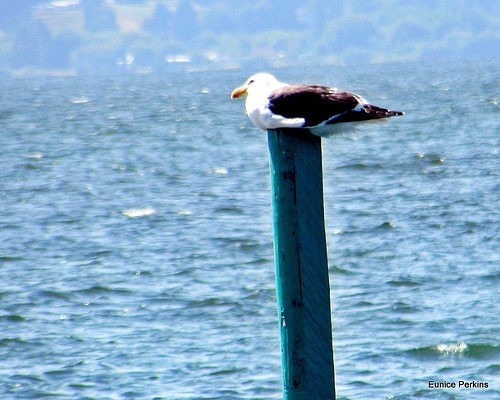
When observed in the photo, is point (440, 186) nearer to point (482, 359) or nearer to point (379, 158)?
point (379, 158)

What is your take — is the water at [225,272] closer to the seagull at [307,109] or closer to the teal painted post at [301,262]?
the teal painted post at [301,262]

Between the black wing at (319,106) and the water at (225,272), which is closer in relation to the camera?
the black wing at (319,106)

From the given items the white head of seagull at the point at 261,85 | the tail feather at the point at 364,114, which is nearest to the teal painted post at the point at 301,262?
the tail feather at the point at 364,114

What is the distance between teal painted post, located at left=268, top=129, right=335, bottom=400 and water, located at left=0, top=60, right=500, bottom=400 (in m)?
3.74

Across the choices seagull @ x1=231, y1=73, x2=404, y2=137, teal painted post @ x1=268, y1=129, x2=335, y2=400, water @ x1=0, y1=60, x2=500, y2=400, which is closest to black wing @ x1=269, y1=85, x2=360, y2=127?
seagull @ x1=231, y1=73, x2=404, y2=137

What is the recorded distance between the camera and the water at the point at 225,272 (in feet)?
25.4

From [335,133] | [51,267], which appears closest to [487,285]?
[51,267]

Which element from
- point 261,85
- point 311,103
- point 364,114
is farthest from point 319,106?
point 261,85

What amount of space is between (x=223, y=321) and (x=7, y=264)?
14.8 feet

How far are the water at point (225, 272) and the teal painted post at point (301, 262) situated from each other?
12.3 ft

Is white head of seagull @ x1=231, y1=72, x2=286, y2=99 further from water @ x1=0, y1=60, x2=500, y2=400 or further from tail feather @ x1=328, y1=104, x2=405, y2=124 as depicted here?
water @ x1=0, y1=60, x2=500, y2=400

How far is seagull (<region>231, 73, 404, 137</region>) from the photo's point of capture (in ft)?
11.4

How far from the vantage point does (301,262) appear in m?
3.44

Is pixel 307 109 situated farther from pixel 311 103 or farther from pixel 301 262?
pixel 301 262
